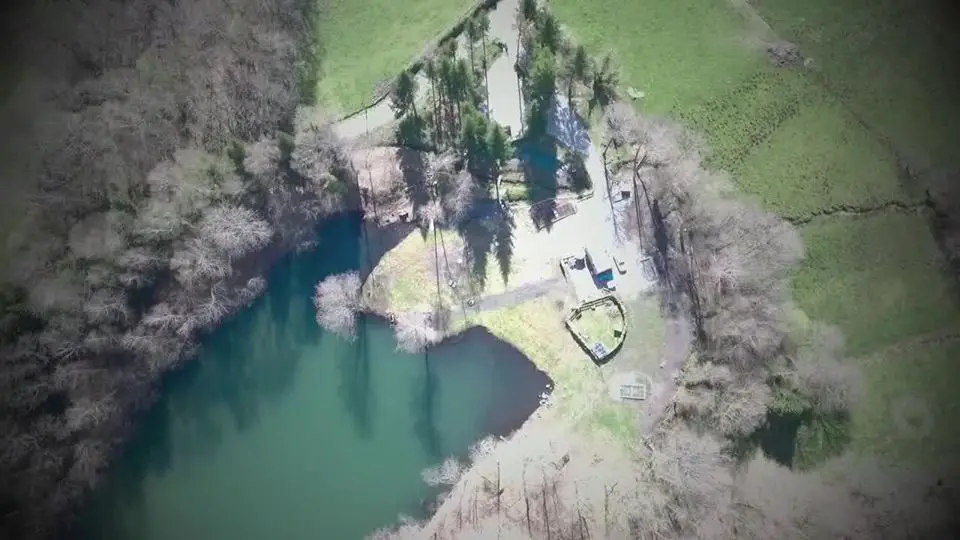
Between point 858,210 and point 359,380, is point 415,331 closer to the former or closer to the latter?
point 359,380

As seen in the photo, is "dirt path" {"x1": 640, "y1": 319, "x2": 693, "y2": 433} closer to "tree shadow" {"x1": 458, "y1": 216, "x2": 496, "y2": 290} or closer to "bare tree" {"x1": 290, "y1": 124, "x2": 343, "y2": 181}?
"tree shadow" {"x1": 458, "y1": 216, "x2": 496, "y2": 290}

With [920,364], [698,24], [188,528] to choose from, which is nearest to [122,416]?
[188,528]

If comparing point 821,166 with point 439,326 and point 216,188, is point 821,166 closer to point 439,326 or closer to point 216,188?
point 439,326

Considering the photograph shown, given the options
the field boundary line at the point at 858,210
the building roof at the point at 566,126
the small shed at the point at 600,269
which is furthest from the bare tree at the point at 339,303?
the field boundary line at the point at 858,210

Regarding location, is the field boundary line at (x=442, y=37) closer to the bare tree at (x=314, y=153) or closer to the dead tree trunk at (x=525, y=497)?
the bare tree at (x=314, y=153)

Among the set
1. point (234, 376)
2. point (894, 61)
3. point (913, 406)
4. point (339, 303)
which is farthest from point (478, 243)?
point (894, 61)

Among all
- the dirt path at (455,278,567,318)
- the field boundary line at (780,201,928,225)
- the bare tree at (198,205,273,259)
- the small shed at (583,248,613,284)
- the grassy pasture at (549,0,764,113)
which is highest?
the grassy pasture at (549,0,764,113)

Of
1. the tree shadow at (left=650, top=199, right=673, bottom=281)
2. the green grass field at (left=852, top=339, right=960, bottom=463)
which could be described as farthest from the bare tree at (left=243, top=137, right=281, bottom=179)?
the green grass field at (left=852, top=339, right=960, bottom=463)

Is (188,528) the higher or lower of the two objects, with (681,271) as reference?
lower
